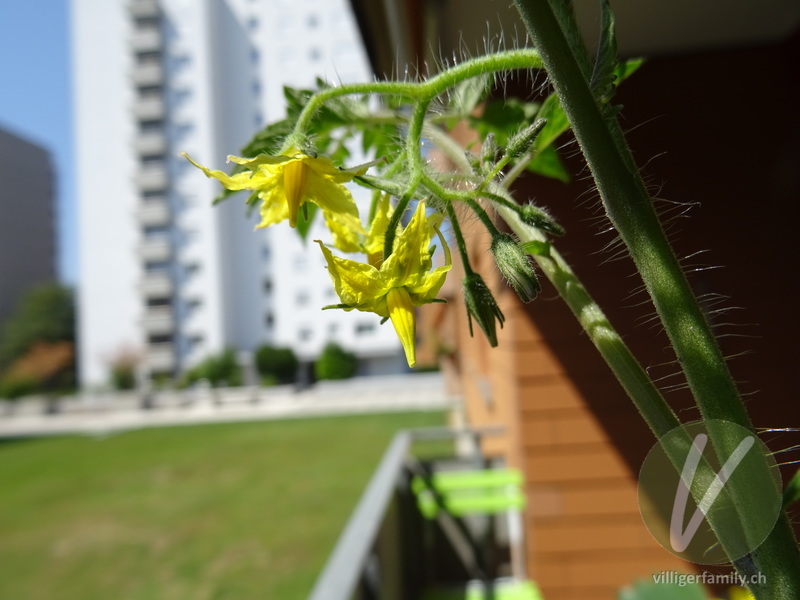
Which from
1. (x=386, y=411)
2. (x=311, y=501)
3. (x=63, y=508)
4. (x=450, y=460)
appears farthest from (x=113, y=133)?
(x=450, y=460)

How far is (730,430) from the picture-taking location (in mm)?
193

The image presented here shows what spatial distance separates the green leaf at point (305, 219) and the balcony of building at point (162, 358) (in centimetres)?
2844

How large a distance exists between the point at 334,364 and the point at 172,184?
11955 mm

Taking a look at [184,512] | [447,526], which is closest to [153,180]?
[184,512]

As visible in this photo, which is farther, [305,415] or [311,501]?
[305,415]

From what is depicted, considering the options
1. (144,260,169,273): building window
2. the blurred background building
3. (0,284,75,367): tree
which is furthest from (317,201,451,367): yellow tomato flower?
the blurred background building

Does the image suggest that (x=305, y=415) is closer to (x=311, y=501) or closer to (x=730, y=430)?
(x=311, y=501)

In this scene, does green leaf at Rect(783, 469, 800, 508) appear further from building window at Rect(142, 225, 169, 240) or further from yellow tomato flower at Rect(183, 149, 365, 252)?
building window at Rect(142, 225, 169, 240)

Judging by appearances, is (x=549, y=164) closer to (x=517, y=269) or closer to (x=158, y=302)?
(x=517, y=269)

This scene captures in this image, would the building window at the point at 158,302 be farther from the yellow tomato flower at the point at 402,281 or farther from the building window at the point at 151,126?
the yellow tomato flower at the point at 402,281

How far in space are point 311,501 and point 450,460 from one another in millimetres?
4972

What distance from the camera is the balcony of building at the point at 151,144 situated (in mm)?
27859

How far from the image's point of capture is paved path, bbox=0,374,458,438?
17.2 metres

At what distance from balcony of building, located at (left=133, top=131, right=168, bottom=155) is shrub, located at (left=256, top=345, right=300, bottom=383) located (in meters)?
11.3
